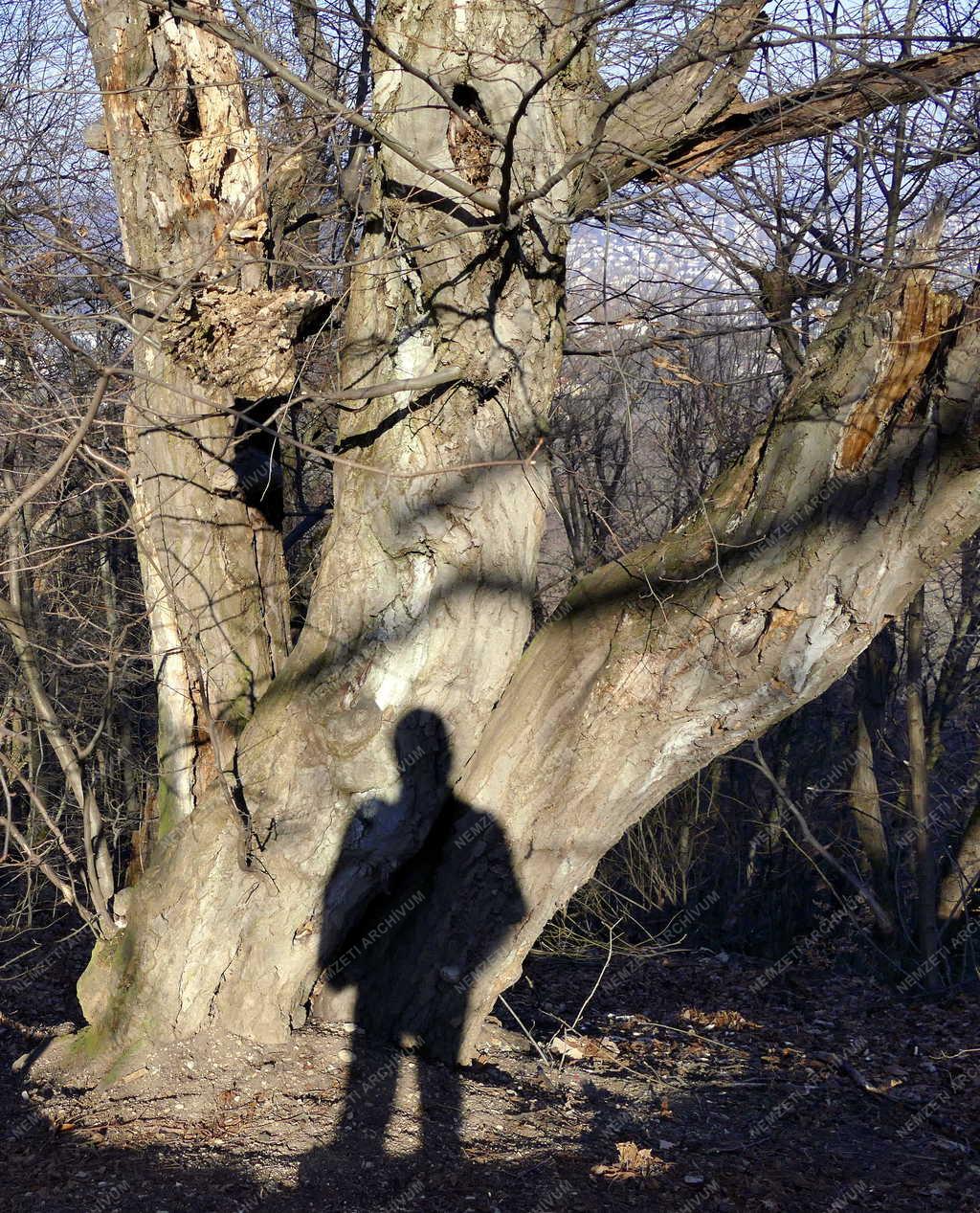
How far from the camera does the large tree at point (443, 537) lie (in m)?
3.27

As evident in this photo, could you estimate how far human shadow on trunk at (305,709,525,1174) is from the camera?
3.69 metres

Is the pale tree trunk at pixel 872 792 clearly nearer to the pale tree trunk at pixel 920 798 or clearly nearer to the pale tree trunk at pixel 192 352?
the pale tree trunk at pixel 920 798

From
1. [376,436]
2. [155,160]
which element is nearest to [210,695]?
[376,436]

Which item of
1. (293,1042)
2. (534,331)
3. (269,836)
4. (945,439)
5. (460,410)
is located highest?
(534,331)

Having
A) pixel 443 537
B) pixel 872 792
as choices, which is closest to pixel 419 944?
pixel 443 537

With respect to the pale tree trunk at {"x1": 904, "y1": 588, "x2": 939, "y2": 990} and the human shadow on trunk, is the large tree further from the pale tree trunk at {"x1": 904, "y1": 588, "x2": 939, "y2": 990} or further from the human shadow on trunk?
the pale tree trunk at {"x1": 904, "y1": 588, "x2": 939, "y2": 990}

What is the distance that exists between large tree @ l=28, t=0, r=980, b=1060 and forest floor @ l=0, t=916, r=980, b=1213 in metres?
0.28

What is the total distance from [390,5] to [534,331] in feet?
4.42

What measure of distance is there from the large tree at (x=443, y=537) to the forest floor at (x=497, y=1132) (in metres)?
0.28

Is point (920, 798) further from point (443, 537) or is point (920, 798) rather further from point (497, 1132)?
point (443, 537)

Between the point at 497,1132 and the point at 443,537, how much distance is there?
7.45 feet

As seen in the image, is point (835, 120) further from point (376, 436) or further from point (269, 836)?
point (269, 836)

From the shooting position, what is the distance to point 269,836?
12.3 ft

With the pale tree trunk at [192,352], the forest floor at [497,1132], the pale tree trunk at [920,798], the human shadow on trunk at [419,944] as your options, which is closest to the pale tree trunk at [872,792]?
the pale tree trunk at [920,798]
